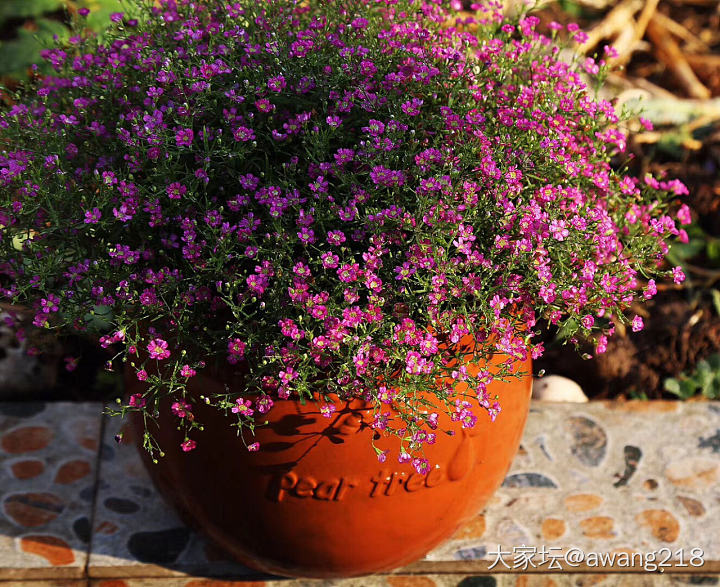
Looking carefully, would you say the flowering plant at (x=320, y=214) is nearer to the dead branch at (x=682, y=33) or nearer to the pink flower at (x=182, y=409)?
the pink flower at (x=182, y=409)

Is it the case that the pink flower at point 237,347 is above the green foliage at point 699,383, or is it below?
above

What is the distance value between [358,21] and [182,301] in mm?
765

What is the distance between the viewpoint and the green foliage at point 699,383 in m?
3.28

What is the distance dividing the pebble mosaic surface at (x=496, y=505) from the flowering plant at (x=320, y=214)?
0.69m

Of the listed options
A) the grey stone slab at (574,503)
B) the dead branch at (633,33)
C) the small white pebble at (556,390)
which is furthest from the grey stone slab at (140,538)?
the dead branch at (633,33)

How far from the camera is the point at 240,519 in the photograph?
2.02 meters

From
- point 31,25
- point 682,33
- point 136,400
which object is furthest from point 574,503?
point 682,33

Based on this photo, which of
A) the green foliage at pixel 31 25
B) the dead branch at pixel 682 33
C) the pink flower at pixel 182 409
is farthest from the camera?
the dead branch at pixel 682 33

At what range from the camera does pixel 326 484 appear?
1.90m

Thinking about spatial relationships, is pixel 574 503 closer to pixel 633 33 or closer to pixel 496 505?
pixel 496 505

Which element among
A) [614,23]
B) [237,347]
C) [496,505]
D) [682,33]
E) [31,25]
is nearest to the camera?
[237,347]

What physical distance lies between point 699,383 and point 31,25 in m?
3.44

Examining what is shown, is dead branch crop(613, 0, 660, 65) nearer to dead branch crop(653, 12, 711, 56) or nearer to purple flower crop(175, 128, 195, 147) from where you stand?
dead branch crop(653, 12, 711, 56)

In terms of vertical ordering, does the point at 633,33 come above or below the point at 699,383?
above
